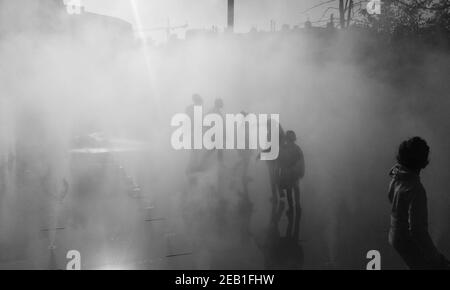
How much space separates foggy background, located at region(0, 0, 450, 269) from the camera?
3.85 m

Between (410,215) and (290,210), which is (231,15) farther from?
(410,215)

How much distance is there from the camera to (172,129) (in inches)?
375

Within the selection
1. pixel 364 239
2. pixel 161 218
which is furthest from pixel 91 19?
pixel 364 239

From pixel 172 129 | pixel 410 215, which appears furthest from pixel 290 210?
pixel 172 129

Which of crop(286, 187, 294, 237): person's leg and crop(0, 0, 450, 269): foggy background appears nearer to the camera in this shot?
crop(0, 0, 450, 269): foggy background

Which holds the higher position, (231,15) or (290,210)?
(231,15)
